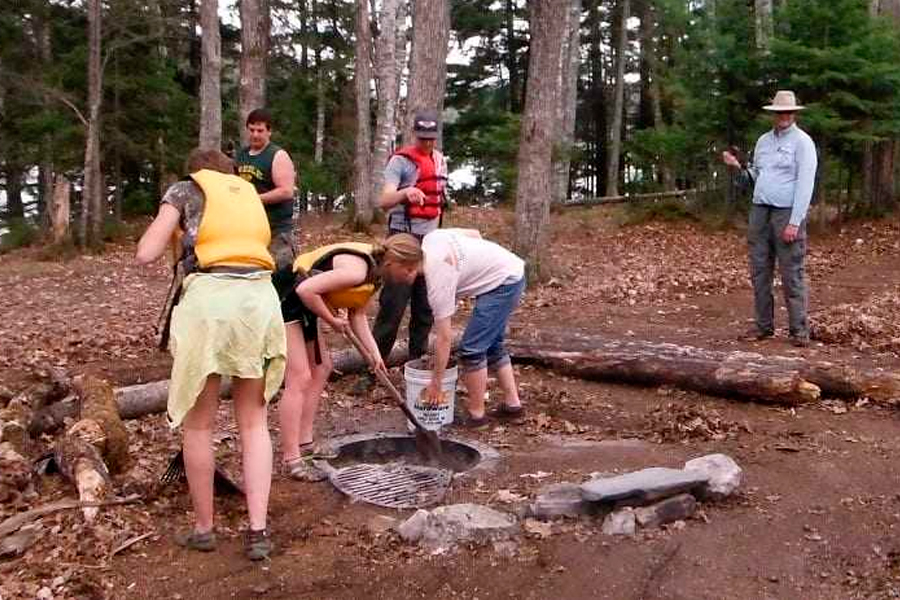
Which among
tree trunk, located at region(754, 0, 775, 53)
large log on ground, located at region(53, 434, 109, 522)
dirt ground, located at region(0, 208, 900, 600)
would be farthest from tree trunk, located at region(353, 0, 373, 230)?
large log on ground, located at region(53, 434, 109, 522)

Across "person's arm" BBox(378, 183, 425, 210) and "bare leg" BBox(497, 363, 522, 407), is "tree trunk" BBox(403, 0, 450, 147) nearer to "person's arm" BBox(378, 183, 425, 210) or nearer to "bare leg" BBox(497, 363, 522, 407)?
"person's arm" BBox(378, 183, 425, 210)

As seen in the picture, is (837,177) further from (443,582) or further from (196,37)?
(196,37)

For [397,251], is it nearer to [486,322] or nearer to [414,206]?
[486,322]

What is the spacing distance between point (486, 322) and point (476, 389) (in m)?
0.47

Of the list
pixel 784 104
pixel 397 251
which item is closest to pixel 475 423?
pixel 397 251

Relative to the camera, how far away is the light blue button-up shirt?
724 cm

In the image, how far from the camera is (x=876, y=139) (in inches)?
527

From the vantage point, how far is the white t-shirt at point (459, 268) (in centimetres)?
489

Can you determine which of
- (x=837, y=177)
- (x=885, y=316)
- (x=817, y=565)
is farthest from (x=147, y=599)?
(x=837, y=177)

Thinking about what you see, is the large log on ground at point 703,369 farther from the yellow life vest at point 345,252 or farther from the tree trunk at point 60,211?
the tree trunk at point 60,211

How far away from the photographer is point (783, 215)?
739 cm

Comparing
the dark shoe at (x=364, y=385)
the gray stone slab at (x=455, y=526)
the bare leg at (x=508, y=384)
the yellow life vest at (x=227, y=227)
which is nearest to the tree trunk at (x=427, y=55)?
the dark shoe at (x=364, y=385)

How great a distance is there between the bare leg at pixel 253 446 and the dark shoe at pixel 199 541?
0.20 m

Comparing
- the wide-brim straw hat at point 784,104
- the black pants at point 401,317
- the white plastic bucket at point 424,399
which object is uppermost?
the wide-brim straw hat at point 784,104
